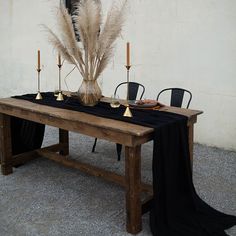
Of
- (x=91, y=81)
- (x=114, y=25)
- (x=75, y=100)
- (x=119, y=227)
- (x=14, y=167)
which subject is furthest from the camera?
(x=14, y=167)

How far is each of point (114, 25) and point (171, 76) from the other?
1959 mm

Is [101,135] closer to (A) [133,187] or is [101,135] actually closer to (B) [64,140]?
(A) [133,187]

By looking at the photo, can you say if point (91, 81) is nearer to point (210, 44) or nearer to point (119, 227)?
point (119, 227)

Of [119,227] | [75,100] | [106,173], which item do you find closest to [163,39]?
[75,100]

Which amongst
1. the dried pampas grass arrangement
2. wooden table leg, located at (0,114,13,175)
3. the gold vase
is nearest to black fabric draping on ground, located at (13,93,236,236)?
the gold vase

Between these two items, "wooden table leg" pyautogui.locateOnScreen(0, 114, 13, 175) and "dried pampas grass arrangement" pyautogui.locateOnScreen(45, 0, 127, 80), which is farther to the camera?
"wooden table leg" pyautogui.locateOnScreen(0, 114, 13, 175)

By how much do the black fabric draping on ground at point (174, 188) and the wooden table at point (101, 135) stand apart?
11cm

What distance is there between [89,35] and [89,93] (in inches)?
19.8

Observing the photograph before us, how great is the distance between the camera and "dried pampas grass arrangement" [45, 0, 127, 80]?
8.44 ft

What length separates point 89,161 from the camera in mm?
3666

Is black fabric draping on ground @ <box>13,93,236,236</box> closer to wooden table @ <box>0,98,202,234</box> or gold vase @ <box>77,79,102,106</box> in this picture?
wooden table @ <box>0,98,202,234</box>

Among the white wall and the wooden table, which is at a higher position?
the white wall

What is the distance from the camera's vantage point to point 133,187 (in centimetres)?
221

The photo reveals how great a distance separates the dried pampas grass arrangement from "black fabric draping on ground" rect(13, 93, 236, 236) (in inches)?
19.1
